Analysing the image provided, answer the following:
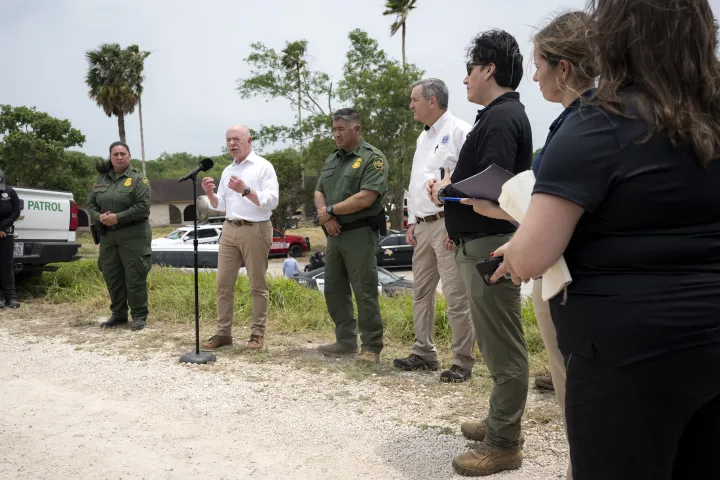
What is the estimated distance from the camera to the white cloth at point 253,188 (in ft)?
20.0

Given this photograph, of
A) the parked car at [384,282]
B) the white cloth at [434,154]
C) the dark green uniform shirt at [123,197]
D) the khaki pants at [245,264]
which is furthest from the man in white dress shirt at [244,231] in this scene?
the parked car at [384,282]

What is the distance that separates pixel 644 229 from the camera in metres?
1.55

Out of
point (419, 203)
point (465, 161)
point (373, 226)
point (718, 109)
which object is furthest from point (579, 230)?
point (373, 226)

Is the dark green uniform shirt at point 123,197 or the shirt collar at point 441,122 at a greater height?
the shirt collar at point 441,122

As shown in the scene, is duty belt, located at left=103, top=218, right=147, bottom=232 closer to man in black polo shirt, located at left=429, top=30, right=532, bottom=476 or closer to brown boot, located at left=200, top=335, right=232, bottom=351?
brown boot, located at left=200, top=335, right=232, bottom=351

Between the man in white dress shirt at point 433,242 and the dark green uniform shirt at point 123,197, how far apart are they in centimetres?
344

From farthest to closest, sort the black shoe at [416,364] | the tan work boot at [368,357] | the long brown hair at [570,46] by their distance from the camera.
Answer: the tan work boot at [368,357]
the black shoe at [416,364]
the long brown hair at [570,46]

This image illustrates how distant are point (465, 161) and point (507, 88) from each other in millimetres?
525

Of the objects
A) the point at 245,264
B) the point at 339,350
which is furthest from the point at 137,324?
the point at 339,350

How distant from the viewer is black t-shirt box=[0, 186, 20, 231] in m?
8.77

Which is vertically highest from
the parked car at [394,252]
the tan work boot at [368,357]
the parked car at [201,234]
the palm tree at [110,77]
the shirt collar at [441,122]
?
the palm tree at [110,77]

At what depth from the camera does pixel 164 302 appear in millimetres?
8398

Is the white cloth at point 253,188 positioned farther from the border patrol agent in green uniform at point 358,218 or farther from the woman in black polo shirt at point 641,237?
the woman in black polo shirt at point 641,237

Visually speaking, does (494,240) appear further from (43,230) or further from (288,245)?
(288,245)
